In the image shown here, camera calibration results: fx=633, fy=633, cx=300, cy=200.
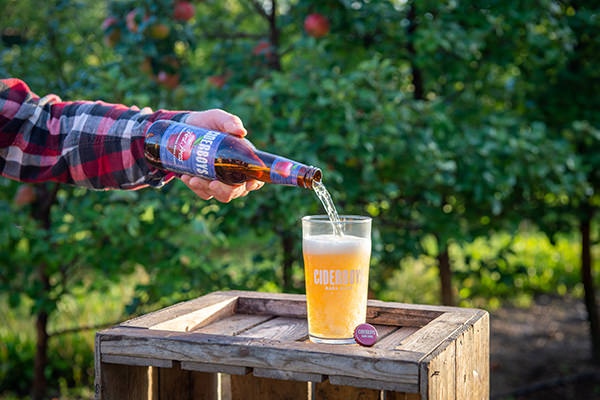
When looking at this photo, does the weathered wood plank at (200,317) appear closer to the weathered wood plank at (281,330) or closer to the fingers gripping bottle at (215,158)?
the weathered wood plank at (281,330)

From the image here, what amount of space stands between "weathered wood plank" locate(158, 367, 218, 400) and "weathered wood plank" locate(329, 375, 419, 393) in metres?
0.57

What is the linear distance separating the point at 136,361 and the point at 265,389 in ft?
1.43

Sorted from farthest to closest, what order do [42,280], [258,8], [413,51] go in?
[258,8], [413,51], [42,280]

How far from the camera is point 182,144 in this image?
152cm

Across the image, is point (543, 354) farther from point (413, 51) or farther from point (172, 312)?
point (172, 312)

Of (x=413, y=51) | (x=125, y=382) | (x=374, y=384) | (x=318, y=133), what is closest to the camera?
(x=374, y=384)

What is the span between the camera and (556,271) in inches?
242

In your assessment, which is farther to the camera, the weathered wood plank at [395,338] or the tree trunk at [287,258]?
the tree trunk at [287,258]

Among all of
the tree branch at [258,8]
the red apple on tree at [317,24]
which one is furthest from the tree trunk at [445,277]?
the tree branch at [258,8]

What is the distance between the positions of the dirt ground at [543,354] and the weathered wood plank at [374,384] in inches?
102

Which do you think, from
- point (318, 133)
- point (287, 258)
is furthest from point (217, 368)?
point (287, 258)

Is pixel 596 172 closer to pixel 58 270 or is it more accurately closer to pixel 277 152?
pixel 277 152

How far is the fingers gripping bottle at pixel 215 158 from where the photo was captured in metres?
1.49

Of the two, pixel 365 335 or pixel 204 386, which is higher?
pixel 365 335
